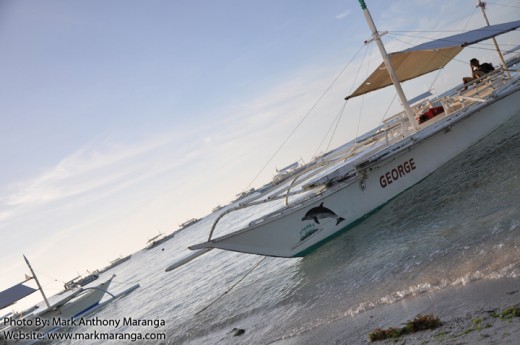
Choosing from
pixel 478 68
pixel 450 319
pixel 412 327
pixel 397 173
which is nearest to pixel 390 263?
pixel 412 327

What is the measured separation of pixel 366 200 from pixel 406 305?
7354 millimetres

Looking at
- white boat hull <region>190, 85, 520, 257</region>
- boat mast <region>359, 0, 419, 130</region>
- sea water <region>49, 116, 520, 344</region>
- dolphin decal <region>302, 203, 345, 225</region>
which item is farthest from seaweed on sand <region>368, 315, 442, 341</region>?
boat mast <region>359, 0, 419, 130</region>

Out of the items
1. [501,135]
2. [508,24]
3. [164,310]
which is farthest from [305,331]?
[508,24]

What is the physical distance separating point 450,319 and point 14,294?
32678 mm

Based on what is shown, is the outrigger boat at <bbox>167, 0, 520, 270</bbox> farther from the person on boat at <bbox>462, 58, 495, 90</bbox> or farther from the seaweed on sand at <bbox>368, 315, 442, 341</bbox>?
the seaweed on sand at <bbox>368, 315, 442, 341</bbox>

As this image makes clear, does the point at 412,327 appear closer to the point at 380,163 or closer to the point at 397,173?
the point at 380,163

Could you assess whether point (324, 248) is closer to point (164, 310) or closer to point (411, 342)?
point (411, 342)

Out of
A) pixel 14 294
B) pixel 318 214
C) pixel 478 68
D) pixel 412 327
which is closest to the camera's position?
pixel 412 327

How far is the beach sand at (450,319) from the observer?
4.91m

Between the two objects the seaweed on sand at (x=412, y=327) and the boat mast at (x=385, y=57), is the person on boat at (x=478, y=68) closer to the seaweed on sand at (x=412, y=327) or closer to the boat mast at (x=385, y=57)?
the boat mast at (x=385, y=57)

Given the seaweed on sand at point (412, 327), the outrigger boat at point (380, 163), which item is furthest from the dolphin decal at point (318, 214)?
the seaweed on sand at point (412, 327)

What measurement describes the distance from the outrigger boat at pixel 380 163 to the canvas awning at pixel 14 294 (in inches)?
913

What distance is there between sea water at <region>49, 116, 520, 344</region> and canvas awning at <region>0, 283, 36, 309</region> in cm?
1672

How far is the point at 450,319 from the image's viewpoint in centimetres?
564
